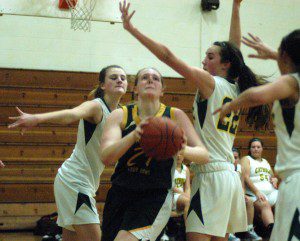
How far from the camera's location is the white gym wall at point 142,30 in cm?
A: 1046

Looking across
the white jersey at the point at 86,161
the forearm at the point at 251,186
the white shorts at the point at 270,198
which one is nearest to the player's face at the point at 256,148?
the forearm at the point at 251,186

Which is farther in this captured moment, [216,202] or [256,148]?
[256,148]

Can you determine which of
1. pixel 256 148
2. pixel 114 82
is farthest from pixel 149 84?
→ pixel 256 148

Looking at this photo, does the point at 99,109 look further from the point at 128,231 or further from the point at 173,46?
the point at 173,46

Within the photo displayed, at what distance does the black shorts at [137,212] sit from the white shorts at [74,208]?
80 centimetres

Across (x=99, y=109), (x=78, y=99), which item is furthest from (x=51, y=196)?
(x=99, y=109)

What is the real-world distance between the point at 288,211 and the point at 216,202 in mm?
934

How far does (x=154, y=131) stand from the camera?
344 centimetres

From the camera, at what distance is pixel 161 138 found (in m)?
3.44

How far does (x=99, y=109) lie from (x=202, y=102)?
1064mm

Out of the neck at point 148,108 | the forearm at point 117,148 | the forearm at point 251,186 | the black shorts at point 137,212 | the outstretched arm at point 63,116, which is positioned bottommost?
the forearm at point 251,186

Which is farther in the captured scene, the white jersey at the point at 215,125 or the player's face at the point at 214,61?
the player's face at the point at 214,61

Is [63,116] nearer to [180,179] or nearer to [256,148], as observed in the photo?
[180,179]

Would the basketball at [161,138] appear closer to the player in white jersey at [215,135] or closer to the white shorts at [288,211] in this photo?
the player in white jersey at [215,135]
